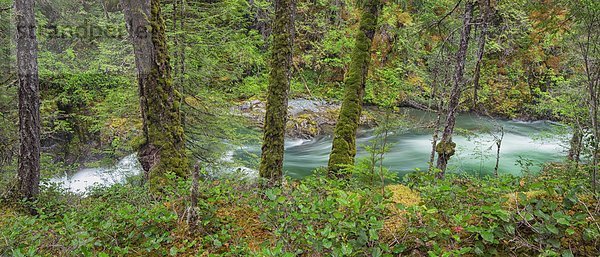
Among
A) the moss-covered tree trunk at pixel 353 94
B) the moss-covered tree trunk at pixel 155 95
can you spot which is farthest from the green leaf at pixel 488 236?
the moss-covered tree trunk at pixel 353 94

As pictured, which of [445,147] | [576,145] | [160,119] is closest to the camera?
[160,119]

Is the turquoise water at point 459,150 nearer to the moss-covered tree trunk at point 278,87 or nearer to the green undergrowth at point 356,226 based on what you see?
the moss-covered tree trunk at point 278,87

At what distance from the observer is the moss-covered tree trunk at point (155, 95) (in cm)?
479

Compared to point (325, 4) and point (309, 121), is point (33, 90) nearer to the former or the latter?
point (309, 121)

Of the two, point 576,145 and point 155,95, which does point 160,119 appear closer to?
point 155,95

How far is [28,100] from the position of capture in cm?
596

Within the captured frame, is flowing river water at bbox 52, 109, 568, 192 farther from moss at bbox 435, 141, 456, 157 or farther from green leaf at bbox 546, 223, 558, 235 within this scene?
green leaf at bbox 546, 223, 558, 235

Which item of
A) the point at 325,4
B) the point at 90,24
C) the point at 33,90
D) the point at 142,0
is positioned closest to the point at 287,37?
the point at 142,0

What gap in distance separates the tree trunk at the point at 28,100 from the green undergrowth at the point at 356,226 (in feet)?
9.80

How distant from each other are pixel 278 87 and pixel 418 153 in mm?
9347

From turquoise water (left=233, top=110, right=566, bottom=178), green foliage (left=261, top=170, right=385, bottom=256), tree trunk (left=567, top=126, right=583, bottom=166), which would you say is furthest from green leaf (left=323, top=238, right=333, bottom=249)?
turquoise water (left=233, top=110, right=566, bottom=178)

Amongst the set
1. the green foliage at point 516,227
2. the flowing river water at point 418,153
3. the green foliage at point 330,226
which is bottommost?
the flowing river water at point 418,153

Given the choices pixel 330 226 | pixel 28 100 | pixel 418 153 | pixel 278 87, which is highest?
pixel 278 87

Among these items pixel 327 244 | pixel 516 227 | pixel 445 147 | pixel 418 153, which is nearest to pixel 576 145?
pixel 445 147
